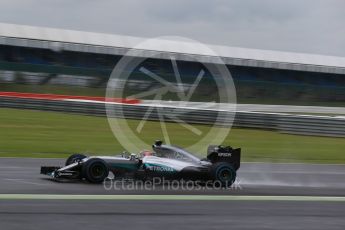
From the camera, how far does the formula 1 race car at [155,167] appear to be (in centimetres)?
1006

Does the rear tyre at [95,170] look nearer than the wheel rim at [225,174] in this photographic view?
Yes

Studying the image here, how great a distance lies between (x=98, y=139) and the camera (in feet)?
65.3

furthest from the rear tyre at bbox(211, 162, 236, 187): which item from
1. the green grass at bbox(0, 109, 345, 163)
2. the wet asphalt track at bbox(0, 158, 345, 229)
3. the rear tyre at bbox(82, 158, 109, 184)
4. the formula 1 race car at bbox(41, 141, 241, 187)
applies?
the green grass at bbox(0, 109, 345, 163)

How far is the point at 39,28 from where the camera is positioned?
47.3 metres

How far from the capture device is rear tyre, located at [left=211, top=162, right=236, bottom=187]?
1034 cm

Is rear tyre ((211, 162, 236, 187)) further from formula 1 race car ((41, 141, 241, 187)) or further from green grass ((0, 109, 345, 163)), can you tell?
green grass ((0, 109, 345, 163))
